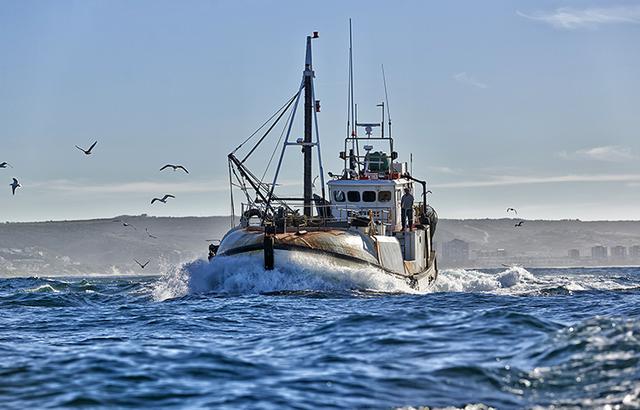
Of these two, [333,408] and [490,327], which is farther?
[490,327]

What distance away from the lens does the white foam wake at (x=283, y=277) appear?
41.7 m

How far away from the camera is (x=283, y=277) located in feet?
137

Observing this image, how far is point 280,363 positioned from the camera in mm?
20844

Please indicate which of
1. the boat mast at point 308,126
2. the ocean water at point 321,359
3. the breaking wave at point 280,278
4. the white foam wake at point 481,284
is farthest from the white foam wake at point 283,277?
the white foam wake at point 481,284

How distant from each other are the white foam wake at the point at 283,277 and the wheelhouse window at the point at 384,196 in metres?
9.88

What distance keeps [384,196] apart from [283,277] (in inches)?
520

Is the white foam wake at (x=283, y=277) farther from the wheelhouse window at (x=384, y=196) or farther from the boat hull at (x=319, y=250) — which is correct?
the wheelhouse window at (x=384, y=196)

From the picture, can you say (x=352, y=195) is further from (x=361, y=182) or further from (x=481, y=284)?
(x=481, y=284)

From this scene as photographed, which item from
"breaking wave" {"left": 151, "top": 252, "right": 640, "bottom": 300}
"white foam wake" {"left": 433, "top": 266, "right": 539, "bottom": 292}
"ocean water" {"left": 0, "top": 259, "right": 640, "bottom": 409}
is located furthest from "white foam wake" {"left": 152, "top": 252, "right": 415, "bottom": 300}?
"white foam wake" {"left": 433, "top": 266, "right": 539, "bottom": 292}

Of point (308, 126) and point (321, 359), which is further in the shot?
point (308, 126)

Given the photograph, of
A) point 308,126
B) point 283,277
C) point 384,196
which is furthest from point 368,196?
point 283,277

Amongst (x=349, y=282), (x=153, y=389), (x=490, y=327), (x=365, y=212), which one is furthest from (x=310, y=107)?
(x=153, y=389)

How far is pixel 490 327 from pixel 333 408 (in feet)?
23.9

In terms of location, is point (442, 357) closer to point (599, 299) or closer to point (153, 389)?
point (153, 389)
